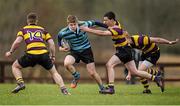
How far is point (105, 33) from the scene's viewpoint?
21.2m

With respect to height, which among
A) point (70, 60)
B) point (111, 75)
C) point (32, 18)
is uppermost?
point (32, 18)

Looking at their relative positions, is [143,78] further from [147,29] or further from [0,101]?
[147,29]

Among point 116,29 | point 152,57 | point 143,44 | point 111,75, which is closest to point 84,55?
point 111,75

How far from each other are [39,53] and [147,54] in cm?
342

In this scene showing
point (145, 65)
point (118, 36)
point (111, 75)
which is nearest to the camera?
point (118, 36)

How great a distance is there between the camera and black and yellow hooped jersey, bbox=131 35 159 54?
2214cm

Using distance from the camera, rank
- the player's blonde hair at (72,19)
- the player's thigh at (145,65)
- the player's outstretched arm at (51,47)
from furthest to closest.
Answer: the player's thigh at (145,65) → the player's blonde hair at (72,19) → the player's outstretched arm at (51,47)

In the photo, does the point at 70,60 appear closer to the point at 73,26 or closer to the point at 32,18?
the point at 73,26

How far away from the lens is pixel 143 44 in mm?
22328

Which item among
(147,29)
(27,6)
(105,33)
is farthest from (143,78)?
(147,29)

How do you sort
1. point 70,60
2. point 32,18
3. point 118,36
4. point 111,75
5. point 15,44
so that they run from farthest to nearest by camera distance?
point 70,60, point 111,75, point 118,36, point 32,18, point 15,44

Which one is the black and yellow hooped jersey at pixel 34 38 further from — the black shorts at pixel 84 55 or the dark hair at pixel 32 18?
the black shorts at pixel 84 55

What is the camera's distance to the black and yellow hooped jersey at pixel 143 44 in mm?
22141

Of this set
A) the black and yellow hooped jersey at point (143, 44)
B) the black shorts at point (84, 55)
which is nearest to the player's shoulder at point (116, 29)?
the black and yellow hooped jersey at point (143, 44)
